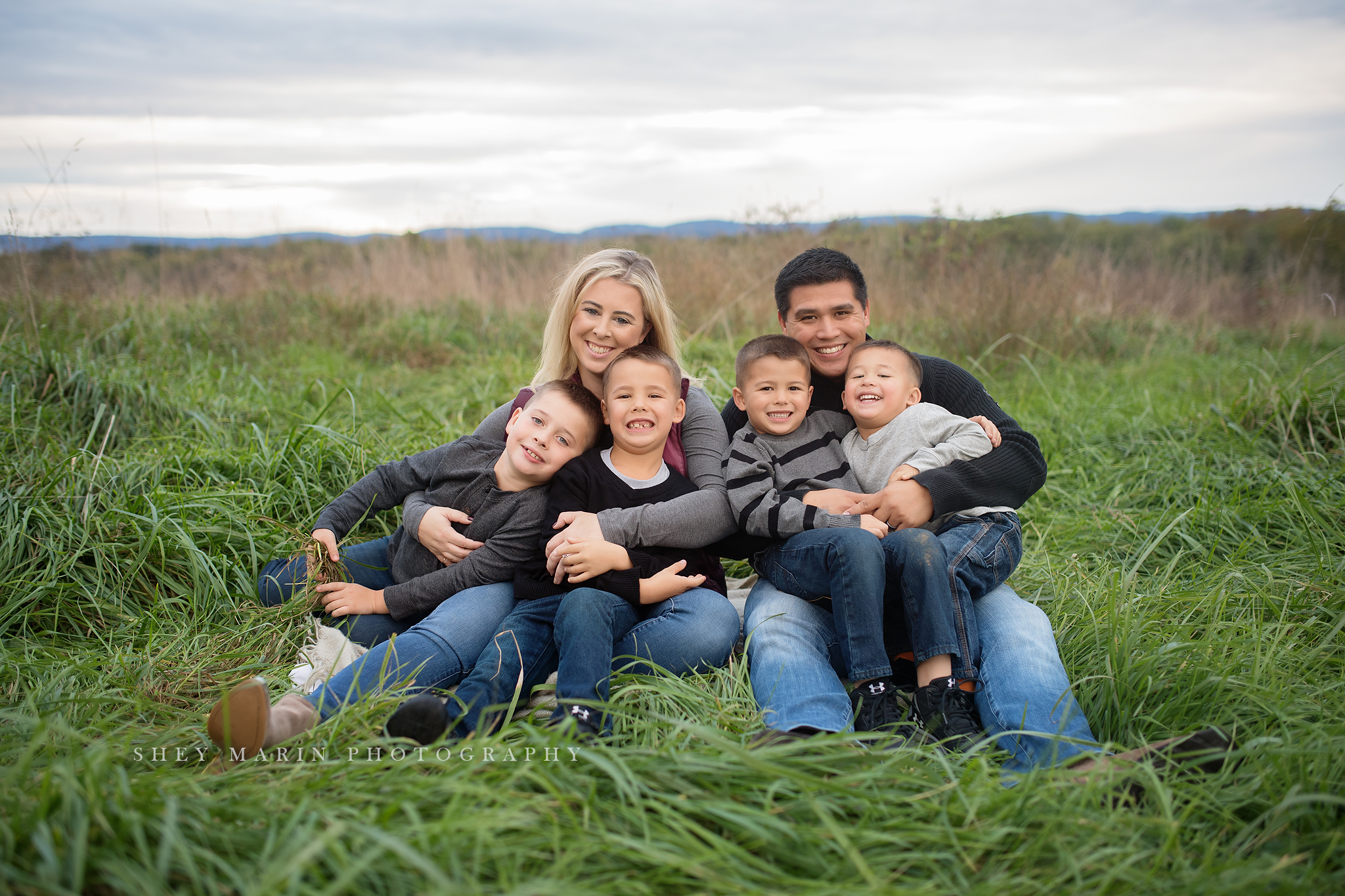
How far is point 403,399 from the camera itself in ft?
16.5

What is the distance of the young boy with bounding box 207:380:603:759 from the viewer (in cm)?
235

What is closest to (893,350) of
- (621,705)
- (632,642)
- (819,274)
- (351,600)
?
(819,274)

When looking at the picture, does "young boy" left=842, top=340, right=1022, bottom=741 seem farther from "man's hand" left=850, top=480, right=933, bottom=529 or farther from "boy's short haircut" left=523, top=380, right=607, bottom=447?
"boy's short haircut" left=523, top=380, right=607, bottom=447

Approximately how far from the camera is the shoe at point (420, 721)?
5.71 feet

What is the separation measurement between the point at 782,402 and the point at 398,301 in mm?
6271

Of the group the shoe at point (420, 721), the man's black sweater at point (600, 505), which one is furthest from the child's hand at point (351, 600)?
the shoe at point (420, 721)

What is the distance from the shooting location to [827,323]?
267cm

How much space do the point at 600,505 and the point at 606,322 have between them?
685 mm

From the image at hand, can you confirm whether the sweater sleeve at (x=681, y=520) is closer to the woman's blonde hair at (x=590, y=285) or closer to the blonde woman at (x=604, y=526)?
the blonde woman at (x=604, y=526)

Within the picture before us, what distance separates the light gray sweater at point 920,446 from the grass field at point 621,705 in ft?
1.94

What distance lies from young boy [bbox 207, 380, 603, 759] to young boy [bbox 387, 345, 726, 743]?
0.20 ft

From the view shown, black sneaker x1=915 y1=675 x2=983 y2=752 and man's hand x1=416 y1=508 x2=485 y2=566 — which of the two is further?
man's hand x1=416 y1=508 x2=485 y2=566

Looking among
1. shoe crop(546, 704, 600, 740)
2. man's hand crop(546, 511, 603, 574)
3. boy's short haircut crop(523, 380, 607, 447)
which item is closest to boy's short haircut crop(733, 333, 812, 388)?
boy's short haircut crop(523, 380, 607, 447)

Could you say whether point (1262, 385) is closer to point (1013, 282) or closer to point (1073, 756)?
point (1013, 282)
